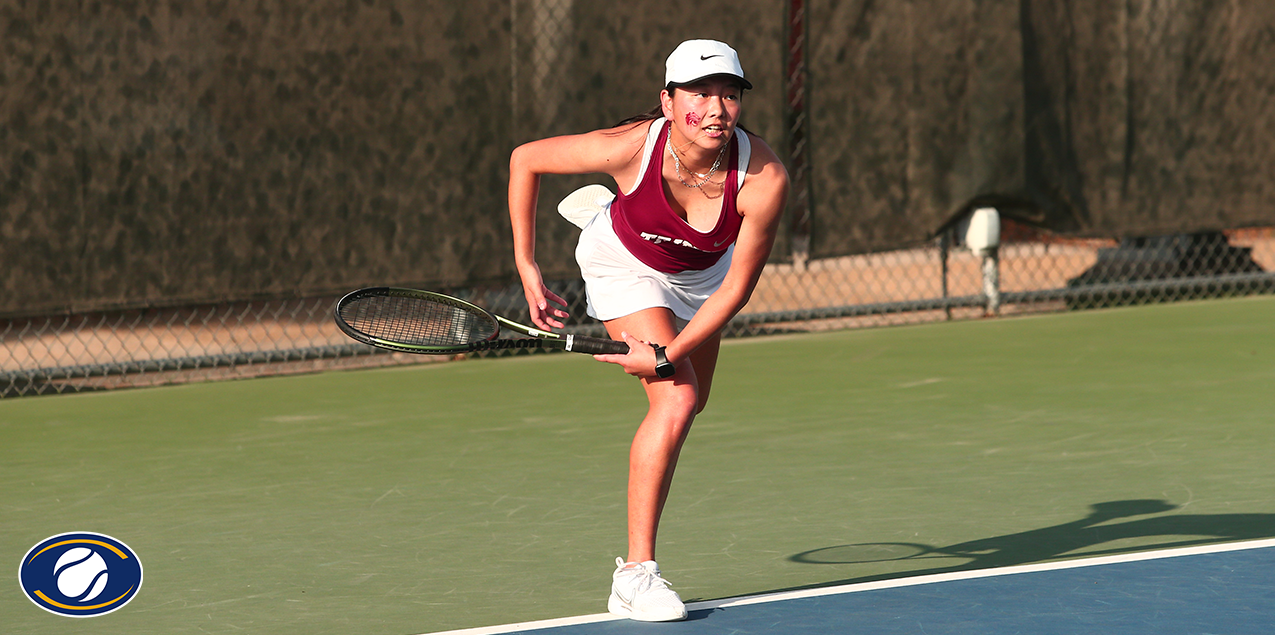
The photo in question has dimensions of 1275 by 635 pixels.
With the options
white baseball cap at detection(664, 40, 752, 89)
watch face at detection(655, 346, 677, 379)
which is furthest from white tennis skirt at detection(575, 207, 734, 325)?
white baseball cap at detection(664, 40, 752, 89)

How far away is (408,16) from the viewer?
8.24m

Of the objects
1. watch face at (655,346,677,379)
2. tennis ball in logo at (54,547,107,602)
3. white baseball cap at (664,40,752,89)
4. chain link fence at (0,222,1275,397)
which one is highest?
white baseball cap at (664,40,752,89)

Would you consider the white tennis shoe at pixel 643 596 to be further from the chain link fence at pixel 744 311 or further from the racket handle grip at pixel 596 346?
the chain link fence at pixel 744 311

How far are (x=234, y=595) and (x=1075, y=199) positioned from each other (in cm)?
687

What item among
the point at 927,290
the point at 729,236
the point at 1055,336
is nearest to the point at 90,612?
the point at 729,236

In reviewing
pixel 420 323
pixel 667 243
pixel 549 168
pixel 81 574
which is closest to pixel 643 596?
pixel 667 243

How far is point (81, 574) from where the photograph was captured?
A: 189 inches

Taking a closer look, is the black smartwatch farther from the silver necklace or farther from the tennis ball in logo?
the tennis ball in logo

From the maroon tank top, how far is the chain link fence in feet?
13.8

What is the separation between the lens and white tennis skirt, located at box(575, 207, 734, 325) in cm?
440

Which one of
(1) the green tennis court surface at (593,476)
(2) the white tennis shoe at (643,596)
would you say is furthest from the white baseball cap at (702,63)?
(1) the green tennis court surface at (593,476)

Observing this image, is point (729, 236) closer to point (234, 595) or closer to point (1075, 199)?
point (234, 595)

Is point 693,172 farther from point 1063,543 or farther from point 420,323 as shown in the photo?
point 1063,543

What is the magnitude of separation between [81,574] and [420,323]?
128 centimetres
